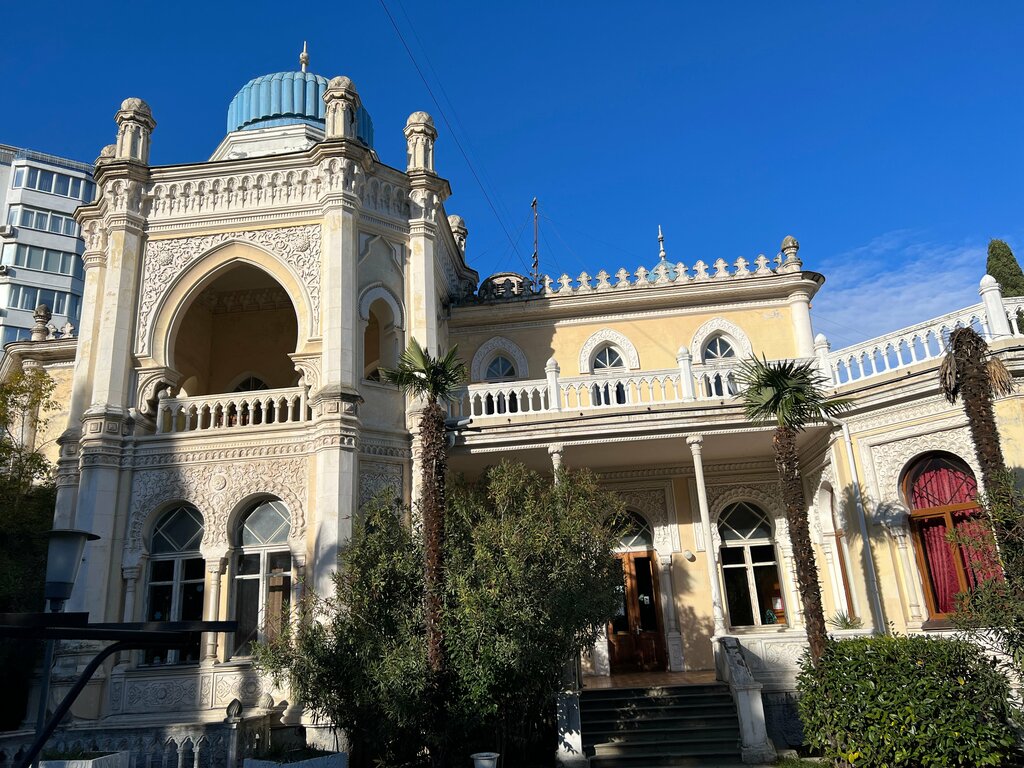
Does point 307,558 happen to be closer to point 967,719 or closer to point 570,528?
point 570,528

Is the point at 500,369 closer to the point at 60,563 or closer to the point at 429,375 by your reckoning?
the point at 429,375

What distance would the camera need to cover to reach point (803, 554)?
12.4 meters

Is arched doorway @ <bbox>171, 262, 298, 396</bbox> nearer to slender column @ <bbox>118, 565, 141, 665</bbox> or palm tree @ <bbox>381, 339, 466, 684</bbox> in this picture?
slender column @ <bbox>118, 565, 141, 665</bbox>

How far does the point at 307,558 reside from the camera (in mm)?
14727

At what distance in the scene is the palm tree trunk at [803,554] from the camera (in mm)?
12109

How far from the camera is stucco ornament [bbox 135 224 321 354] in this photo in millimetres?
16719

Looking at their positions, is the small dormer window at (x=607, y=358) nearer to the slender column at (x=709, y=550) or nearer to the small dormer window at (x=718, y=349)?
the small dormer window at (x=718, y=349)

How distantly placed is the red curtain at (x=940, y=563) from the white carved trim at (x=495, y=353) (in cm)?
948

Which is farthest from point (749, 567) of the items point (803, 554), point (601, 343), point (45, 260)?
point (45, 260)

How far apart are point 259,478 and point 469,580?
543 centimetres

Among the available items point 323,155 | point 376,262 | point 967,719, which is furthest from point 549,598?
point 323,155

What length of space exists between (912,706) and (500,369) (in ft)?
39.6

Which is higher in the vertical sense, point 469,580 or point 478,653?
point 469,580

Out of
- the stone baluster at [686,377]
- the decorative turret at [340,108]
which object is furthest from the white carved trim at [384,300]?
the stone baluster at [686,377]
